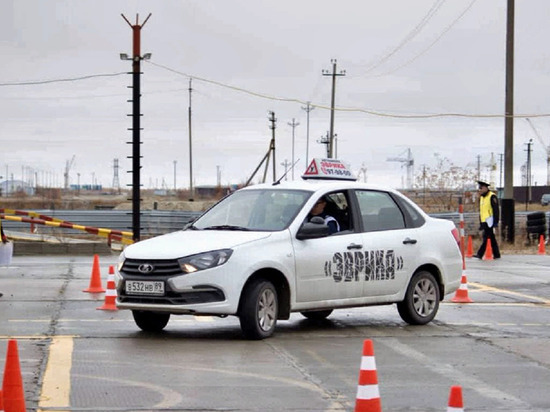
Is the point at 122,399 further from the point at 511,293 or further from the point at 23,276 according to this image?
the point at 23,276

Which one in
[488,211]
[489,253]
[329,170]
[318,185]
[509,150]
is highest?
[509,150]

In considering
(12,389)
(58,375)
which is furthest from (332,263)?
(12,389)

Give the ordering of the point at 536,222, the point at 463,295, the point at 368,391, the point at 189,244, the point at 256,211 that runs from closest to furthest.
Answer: the point at 368,391 < the point at 189,244 < the point at 256,211 < the point at 463,295 < the point at 536,222

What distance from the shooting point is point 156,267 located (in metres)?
11.9

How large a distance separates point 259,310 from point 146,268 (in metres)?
1.30

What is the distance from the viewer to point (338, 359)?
1084 cm

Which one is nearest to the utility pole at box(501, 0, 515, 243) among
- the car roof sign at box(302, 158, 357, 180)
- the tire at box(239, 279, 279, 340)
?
the car roof sign at box(302, 158, 357, 180)

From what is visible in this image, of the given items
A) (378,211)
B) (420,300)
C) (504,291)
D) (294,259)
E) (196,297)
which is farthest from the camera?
(504,291)

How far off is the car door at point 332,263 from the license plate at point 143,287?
161cm

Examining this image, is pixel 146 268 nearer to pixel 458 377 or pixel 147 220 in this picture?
pixel 458 377

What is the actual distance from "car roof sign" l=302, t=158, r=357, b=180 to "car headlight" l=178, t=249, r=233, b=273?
2598 millimetres

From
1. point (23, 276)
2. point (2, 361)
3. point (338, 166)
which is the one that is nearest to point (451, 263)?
point (338, 166)

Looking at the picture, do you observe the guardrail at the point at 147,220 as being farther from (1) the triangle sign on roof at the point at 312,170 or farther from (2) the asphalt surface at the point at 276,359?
(2) the asphalt surface at the point at 276,359

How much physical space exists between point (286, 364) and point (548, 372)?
7.99ft
